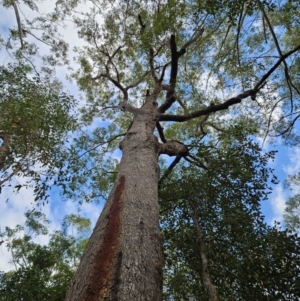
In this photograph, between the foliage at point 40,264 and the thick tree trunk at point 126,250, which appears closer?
the thick tree trunk at point 126,250

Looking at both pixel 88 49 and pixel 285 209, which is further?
pixel 285 209

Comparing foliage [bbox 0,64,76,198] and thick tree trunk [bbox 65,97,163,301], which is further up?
foliage [bbox 0,64,76,198]

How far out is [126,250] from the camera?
195cm

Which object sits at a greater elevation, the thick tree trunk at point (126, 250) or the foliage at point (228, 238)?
the foliage at point (228, 238)

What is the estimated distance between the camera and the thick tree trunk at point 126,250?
1673 millimetres

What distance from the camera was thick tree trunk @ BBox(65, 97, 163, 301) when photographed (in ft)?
5.49

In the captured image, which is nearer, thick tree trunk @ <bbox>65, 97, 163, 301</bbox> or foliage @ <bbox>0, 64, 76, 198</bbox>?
thick tree trunk @ <bbox>65, 97, 163, 301</bbox>

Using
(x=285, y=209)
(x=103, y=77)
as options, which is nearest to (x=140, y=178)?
(x=103, y=77)

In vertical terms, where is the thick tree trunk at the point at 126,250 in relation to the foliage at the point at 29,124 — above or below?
below

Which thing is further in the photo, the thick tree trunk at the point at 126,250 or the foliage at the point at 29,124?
the foliage at the point at 29,124

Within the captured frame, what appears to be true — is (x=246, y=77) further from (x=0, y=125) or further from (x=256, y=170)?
(x=0, y=125)

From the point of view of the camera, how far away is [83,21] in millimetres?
10750

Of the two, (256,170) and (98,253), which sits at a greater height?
(256,170)

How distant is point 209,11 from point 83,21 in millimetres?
8072
